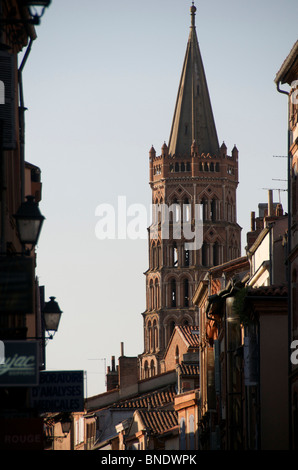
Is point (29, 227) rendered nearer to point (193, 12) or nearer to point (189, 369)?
point (189, 369)

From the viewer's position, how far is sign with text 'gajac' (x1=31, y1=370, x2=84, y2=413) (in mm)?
24031

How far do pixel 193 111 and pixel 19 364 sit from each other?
137 meters

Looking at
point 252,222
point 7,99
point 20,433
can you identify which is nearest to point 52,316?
point 7,99

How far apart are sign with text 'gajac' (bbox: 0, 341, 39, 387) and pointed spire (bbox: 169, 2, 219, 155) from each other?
137249 millimetres

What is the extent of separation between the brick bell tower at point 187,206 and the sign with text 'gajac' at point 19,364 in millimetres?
128932

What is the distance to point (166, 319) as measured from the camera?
15062 centimetres

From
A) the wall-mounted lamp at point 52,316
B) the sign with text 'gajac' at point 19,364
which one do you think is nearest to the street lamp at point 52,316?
the wall-mounted lamp at point 52,316

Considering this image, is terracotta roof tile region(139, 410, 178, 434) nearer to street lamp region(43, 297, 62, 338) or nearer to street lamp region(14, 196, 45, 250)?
street lamp region(43, 297, 62, 338)

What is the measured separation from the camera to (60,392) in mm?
24266

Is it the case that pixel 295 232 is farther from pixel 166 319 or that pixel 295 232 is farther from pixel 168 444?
pixel 166 319

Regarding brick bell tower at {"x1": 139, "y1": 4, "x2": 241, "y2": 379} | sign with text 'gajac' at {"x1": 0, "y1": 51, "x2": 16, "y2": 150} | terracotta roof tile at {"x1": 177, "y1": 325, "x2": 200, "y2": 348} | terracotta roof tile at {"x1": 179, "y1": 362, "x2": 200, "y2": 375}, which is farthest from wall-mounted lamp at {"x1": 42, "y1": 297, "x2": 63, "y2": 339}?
brick bell tower at {"x1": 139, "y1": 4, "x2": 241, "y2": 379}

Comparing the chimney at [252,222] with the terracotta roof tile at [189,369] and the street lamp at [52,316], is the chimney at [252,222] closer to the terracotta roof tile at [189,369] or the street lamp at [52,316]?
the terracotta roof tile at [189,369]

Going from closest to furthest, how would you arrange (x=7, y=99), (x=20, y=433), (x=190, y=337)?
(x=20, y=433) < (x=7, y=99) < (x=190, y=337)
